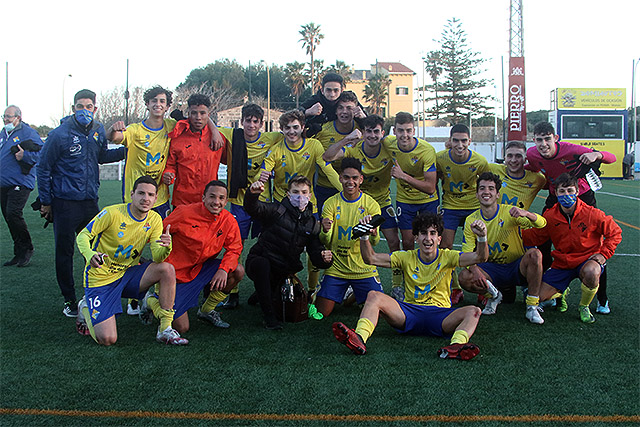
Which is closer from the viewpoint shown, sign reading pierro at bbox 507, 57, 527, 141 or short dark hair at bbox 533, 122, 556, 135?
short dark hair at bbox 533, 122, 556, 135

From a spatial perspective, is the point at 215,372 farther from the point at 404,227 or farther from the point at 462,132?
the point at 462,132

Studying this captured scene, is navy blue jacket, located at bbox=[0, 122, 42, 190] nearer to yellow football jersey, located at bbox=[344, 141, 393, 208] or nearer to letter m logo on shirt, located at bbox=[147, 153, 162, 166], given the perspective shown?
letter m logo on shirt, located at bbox=[147, 153, 162, 166]

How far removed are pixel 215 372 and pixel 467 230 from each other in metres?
2.64

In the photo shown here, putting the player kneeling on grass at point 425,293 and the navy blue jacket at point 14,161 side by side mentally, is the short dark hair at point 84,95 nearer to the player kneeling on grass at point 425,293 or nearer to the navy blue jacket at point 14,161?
the navy blue jacket at point 14,161

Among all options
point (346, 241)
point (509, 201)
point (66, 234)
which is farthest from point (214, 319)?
point (509, 201)

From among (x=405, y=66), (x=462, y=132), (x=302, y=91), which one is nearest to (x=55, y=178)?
(x=462, y=132)

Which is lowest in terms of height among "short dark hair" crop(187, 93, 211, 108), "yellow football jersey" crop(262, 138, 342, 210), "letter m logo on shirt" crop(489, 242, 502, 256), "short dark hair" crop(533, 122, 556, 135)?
"letter m logo on shirt" crop(489, 242, 502, 256)

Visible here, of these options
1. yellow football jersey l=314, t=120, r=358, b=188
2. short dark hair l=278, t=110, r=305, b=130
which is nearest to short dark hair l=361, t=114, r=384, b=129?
yellow football jersey l=314, t=120, r=358, b=188

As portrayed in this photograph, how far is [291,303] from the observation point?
5.10 m

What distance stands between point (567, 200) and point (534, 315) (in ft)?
3.54

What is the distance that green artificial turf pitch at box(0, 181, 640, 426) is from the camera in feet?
10.6

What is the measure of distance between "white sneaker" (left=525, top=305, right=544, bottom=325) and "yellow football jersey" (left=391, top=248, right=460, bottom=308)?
0.91 meters

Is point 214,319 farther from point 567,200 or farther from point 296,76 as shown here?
point 296,76

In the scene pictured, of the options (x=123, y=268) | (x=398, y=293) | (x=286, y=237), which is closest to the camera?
(x=123, y=268)
